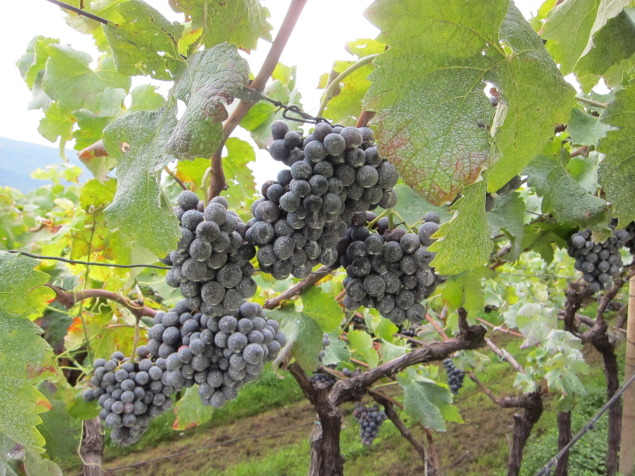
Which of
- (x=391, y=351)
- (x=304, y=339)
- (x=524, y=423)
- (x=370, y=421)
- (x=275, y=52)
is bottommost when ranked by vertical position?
(x=370, y=421)

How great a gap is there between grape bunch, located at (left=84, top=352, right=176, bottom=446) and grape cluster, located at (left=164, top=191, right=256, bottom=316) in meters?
0.75

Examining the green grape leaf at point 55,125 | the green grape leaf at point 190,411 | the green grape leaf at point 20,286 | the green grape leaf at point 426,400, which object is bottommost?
the green grape leaf at point 426,400

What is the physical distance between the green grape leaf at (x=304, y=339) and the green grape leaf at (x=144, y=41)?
0.95 m

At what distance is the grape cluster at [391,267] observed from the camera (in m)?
1.00

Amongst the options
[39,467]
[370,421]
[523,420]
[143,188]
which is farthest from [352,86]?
[370,421]

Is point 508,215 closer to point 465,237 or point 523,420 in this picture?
point 465,237

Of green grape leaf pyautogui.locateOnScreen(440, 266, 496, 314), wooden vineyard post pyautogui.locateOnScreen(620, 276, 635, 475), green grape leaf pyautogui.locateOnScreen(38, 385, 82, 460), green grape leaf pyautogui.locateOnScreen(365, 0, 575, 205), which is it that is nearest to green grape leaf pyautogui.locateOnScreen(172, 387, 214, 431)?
green grape leaf pyautogui.locateOnScreen(38, 385, 82, 460)

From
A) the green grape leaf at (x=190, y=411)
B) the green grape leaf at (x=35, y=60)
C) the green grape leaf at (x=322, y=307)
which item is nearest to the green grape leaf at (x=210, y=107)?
the green grape leaf at (x=322, y=307)

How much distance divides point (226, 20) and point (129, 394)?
4.33 ft

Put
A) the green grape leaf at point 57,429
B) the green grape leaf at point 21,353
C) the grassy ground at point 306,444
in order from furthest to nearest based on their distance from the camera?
the grassy ground at point 306,444 < the green grape leaf at point 57,429 < the green grape leaf at point 21,353

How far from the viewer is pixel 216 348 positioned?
1283mm

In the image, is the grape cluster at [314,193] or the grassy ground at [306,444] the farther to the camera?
the grassy ground at [306,444]

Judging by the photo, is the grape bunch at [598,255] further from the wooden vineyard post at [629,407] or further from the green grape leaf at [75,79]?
the green grape leaf at [75,79]

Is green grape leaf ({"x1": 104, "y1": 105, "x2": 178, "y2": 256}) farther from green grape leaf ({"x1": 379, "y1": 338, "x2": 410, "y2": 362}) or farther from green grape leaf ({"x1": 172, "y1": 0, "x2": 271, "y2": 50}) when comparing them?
green grape leaf ({"x1": 379, "y1": 338, "x2": 410, "y2": 362})
